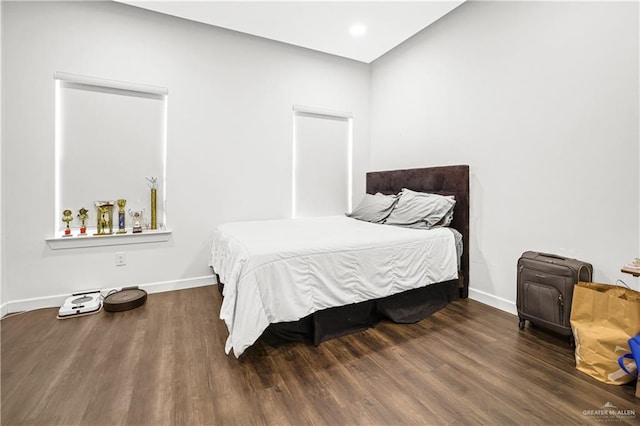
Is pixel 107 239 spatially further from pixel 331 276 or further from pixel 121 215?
pixel 331 276

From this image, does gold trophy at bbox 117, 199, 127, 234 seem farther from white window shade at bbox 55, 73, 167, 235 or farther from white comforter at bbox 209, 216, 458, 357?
white comforter at bbox 209, 216, 458, 357

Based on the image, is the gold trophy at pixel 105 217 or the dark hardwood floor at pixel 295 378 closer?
the dark hardwood floor at pixel 295 378

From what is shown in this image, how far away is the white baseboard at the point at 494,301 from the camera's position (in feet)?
8.33

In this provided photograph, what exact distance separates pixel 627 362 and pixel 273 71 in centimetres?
390

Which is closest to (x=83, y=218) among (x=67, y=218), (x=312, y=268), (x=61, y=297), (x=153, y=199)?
(x=67, y=218)

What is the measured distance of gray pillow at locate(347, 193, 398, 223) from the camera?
3229 millimetres

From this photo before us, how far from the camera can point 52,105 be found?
2635 mm

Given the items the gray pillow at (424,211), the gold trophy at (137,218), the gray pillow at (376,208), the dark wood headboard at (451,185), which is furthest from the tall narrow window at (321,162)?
the gold trophy at (137,218)

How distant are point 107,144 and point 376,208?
2.82 metres

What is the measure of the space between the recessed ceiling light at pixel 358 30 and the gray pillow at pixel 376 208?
1826mm

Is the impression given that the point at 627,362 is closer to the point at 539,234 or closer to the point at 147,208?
the point at 539,234

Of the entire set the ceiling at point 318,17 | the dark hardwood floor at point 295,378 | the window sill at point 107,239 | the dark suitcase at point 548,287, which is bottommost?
the dark hardwood floor at point 295,378

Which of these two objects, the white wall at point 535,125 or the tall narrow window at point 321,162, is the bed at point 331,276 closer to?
the white wall at point 535,125

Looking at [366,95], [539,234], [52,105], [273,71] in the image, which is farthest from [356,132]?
[52,105]
